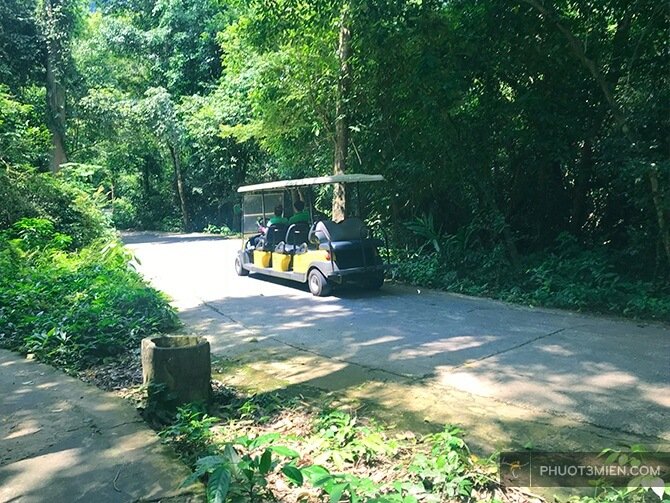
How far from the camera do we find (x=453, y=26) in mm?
10648

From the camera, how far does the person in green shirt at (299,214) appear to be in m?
12.1

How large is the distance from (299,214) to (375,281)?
237 centimetres

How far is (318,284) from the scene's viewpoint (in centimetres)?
1066

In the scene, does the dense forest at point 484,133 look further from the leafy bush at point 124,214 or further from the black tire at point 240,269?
the leafy bush at point 124,214

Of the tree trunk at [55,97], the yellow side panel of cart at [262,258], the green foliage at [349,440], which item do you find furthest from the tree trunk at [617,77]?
the tree trunk at [55,97]

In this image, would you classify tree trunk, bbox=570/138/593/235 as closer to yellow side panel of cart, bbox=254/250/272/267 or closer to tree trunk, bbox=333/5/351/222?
tree trunk, bbox=333/5/351/222

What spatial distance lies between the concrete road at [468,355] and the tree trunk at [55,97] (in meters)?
14.5

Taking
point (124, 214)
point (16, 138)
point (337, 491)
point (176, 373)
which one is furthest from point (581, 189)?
point (124, 214)

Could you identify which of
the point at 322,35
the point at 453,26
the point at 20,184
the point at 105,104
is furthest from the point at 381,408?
the point at 105,104

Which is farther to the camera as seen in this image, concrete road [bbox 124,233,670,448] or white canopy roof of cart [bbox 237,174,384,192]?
white canopy roof of cart [bbox 237,174,384,192]

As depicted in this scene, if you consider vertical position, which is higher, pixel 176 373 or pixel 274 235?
pixel 274 235

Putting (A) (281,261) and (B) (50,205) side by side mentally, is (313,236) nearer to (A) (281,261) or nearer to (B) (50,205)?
(A) (281,261)

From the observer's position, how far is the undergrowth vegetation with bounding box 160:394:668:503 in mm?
3305

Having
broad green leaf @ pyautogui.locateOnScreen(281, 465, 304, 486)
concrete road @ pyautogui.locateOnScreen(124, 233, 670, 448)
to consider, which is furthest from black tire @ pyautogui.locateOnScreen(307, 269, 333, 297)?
broad green leaf @ pyautogui.locateOnScreen(281, 465, 304, 486)
